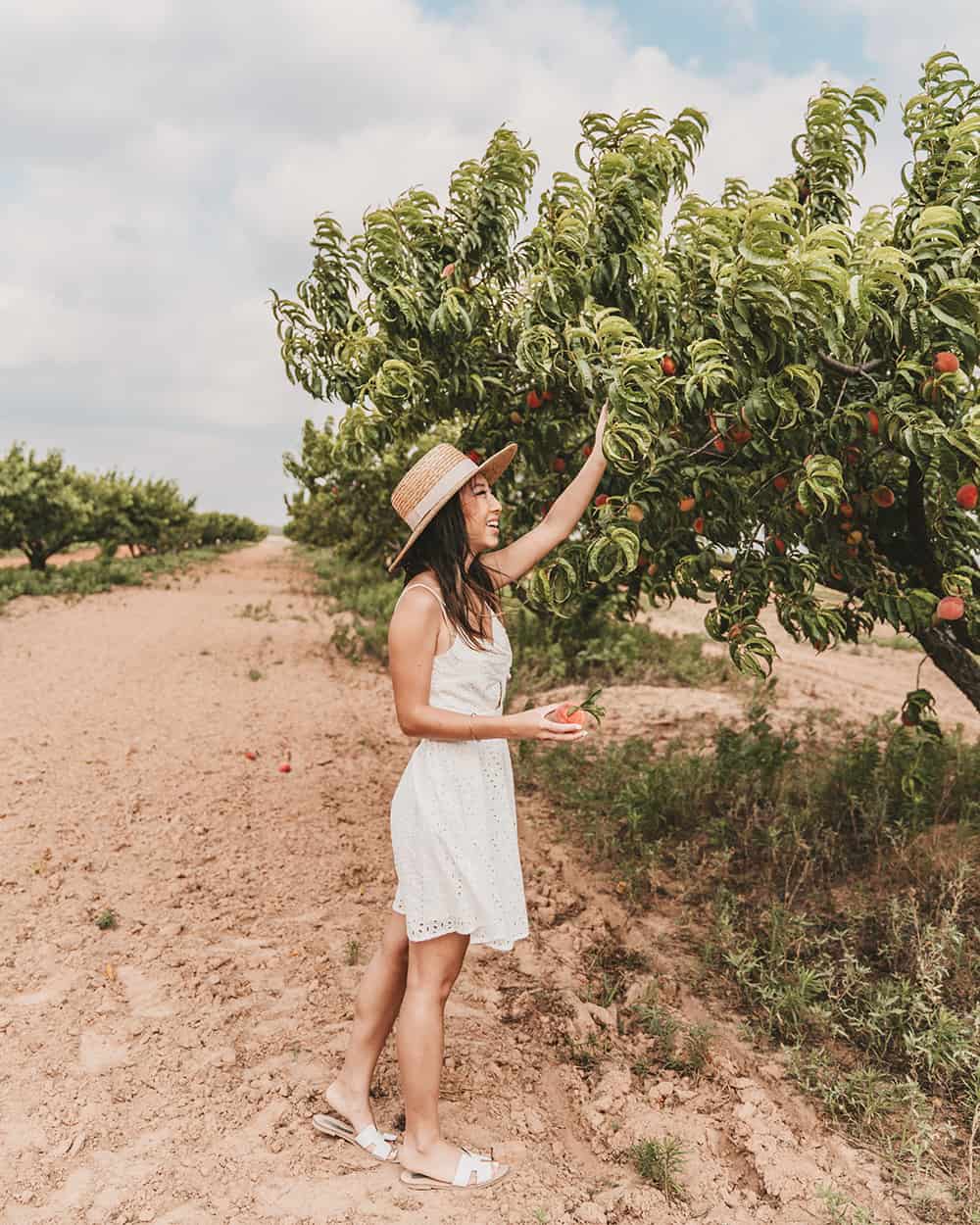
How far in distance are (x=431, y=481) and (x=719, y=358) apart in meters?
1.03

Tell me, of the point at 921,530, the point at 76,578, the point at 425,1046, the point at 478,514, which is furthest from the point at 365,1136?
the point at 76,578

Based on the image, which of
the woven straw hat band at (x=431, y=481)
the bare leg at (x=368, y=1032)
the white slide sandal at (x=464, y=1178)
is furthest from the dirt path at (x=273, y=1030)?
the woven straw hat band at (x=431, y=481)

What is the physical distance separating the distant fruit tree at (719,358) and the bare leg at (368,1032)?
1.32 metres

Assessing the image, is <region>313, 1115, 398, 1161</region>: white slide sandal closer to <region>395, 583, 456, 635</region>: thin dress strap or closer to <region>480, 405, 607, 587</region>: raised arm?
<region>395, 583, 456, 635</region>: thin dress strap

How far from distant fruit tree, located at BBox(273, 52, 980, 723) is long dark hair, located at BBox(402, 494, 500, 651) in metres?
0.43

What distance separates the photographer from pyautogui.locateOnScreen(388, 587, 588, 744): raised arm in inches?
98.2

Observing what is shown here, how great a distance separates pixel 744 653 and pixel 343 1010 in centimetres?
214

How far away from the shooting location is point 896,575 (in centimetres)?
373

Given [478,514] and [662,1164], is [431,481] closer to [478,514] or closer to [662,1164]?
[478,514]

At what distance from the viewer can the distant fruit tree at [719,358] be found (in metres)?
2.60

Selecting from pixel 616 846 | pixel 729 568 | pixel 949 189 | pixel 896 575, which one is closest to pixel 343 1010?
pixel 616 846

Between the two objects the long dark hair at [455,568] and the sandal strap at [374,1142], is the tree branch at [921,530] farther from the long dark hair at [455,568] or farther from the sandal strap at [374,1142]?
the sandal strap at [374,1142]

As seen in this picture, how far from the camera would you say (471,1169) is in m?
2.61

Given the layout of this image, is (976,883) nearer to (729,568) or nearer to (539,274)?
(729,568)
